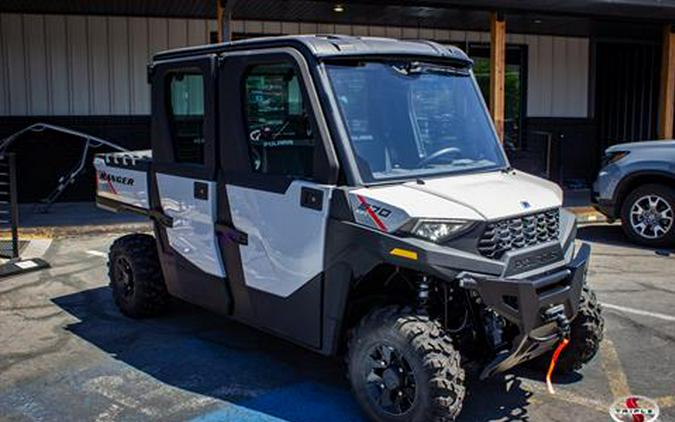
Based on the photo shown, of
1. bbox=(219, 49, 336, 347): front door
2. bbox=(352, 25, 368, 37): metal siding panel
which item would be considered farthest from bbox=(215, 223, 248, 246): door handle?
bbox=(352, 25, 368, 37): metal siding panel

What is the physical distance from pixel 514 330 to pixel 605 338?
1.94 metres

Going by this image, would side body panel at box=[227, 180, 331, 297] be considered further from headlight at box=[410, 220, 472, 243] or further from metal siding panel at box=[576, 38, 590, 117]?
metal siding panel at box=[576, 38, 590, 117]

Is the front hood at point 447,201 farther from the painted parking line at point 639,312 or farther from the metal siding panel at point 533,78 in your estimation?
the metal siding panel at point 533,78

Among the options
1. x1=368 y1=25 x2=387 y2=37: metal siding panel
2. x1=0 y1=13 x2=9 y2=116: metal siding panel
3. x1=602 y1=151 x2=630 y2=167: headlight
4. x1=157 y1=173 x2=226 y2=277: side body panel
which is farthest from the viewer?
x1=368 y1=25 x2=387 y2=37: metal siding panel

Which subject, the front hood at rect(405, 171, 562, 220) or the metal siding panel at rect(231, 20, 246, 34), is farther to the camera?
the metal siding panel at rect(231, 20, 246, 34)

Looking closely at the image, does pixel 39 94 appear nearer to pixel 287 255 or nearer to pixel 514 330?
pixel 287 255

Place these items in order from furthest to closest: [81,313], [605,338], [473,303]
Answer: [81,313]
[605,338]
[473,303]

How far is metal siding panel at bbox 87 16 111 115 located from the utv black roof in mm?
8158

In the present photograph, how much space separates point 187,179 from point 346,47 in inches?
62.2

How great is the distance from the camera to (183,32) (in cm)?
1263

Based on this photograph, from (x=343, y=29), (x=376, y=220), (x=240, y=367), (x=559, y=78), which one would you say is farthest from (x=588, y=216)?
(x=376, y=220)

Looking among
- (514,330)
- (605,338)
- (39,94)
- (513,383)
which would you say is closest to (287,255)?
(514,330)

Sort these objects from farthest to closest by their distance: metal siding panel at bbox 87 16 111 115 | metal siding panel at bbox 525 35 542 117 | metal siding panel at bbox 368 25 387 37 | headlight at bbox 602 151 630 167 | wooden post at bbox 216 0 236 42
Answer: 1. metal siding panel at bbox 525 35 542 117
2. metal siding panel at bbox 368 25 387 37
3. metal siding panel at bbox 87 16 111 115
4. wooden post at bbox 216 0 236 42
5. headlight at bbox 602 151 630 167

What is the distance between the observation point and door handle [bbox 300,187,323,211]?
4.10 meters
